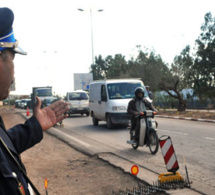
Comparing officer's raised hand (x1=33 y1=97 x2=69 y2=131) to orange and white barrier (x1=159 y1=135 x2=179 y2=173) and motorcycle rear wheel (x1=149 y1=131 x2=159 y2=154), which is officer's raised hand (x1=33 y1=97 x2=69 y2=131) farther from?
motorcycle rear wheel (x1=149 y1=131 x2=159 y2=154)

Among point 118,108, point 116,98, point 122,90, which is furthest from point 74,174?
point 122,90

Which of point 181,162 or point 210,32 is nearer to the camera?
point 181,162

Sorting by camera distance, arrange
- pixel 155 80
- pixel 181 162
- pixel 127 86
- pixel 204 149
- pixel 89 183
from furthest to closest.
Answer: pixel 155 80
pixel 127 86
pixel 204 149
pixel 181 162
pixel 89 183

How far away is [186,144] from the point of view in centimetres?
1062

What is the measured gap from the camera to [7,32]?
1.67m

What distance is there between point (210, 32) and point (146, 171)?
17.9m

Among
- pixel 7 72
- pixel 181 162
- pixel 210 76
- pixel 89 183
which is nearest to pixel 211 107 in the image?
pixel 210 76

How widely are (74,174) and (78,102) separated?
69.3 feet

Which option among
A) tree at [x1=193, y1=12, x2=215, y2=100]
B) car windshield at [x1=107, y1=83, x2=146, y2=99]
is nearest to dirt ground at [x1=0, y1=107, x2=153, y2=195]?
car windshield at [x1=107, y1=83, x2=146, y2=99]

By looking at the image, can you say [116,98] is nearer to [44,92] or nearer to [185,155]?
[185,155]

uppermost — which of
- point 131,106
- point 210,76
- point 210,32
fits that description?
point 210,32

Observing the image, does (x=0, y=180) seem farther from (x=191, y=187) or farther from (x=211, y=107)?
(x=211, y=107)

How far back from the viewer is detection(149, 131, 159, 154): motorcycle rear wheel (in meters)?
8.96

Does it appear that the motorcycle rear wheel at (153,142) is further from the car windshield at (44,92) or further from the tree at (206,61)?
the car windshield at (44,92)
